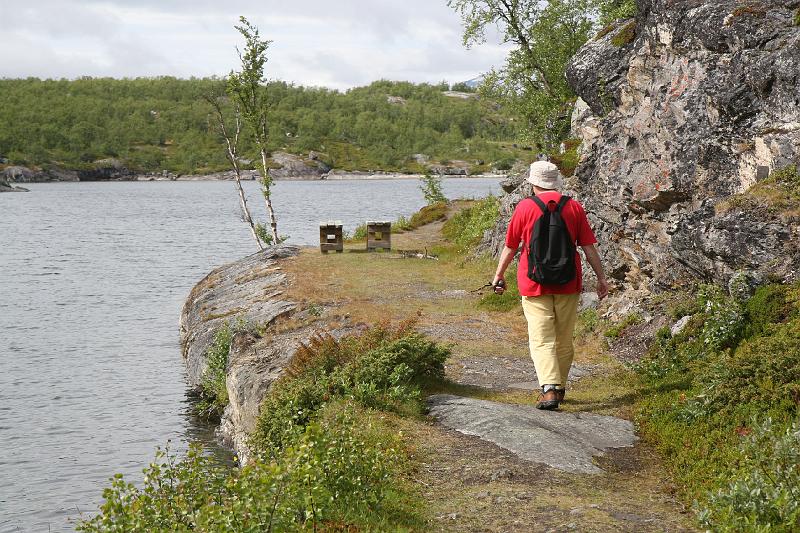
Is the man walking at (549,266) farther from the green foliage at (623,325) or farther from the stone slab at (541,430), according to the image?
the green foliage at (623,325)

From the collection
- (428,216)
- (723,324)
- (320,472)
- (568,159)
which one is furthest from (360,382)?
(428,216)

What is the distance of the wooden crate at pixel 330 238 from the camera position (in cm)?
3206

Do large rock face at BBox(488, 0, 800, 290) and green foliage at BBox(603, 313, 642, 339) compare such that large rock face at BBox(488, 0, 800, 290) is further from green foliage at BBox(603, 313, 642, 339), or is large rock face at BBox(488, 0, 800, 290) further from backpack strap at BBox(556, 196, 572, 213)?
backpack strap at BBox(556, 196, 572, 213)

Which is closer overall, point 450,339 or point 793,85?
point 793,85

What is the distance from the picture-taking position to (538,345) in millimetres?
11008

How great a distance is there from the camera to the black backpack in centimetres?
1062

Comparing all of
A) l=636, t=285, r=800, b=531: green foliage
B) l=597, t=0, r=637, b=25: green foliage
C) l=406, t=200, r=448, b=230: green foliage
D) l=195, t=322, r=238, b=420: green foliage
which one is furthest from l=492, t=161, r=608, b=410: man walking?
l=406, t=200, r=448, b=230: green foliage

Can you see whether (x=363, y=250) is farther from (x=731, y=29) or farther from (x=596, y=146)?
(x=731, y=29)

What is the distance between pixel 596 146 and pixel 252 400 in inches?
373

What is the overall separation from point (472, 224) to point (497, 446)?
25854 millimetres

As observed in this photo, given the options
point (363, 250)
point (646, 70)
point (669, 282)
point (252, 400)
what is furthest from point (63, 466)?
point (363, 250)

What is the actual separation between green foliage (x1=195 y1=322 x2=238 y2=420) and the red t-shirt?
10.5 m

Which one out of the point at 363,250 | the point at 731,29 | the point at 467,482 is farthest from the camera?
the point at 363,250

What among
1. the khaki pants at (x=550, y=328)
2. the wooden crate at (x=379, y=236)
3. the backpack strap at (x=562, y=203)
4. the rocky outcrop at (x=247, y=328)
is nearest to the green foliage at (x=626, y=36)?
the rocky outcrop at (x=247, y=328)
